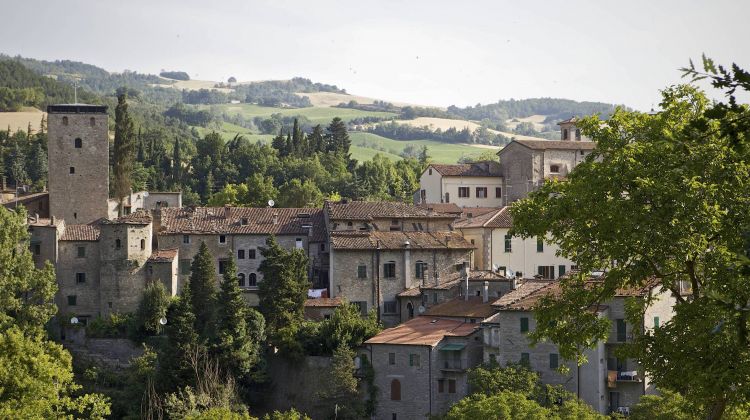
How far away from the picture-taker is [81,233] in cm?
6725

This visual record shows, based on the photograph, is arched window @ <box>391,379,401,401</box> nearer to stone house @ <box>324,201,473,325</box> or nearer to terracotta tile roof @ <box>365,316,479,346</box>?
A: terracotta tile roof @ <box>365,316,479,346</box>

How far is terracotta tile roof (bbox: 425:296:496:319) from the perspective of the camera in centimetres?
6056

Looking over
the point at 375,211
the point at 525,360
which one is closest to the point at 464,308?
the point at 525,360

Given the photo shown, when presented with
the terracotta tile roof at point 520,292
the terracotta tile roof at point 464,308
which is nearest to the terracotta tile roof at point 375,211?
the terracotta tile roof at point 464,308

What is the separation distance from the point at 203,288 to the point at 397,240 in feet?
35.0

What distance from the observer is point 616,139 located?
2433 cm

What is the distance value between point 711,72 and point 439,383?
45.0 m

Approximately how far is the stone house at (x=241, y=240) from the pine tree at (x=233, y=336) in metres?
6.80

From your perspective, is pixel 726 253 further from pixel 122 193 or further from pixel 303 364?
pixel 122 193

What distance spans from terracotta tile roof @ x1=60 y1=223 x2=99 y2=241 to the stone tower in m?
3.78

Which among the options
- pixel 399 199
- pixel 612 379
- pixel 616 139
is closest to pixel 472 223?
pixel 612 379

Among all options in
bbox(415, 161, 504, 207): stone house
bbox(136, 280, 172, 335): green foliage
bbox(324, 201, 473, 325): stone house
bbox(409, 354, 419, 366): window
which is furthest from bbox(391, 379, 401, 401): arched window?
bbox(415, 161, 504, 207): stone house

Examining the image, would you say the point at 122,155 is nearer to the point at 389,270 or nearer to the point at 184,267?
the point at 184,267

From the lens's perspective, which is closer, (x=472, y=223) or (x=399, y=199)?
(x=472, y=223)
